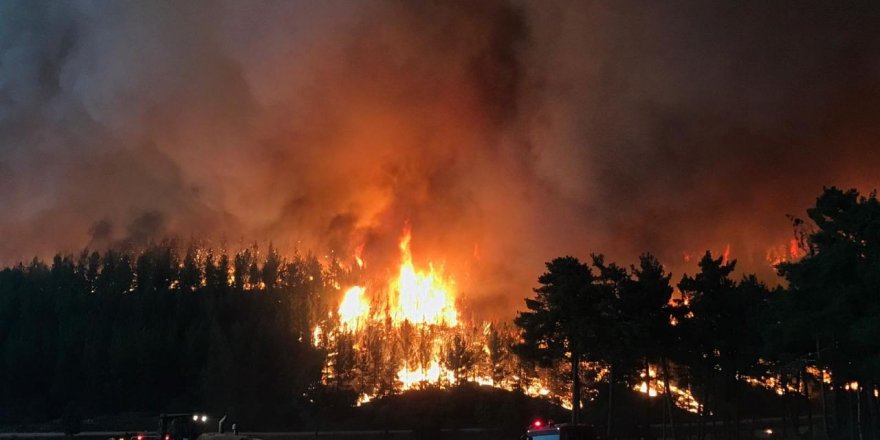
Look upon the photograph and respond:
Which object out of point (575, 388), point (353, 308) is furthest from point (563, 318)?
point (353, 308)

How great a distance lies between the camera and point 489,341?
127812mm

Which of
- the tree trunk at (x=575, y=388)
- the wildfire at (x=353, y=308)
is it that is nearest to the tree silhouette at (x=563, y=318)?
the tree trunk at (x=575, y=388)

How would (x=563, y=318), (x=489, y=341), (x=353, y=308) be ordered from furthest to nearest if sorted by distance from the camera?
(x=353, y=308) → (x=489, y=341) → (x=563, y=318)

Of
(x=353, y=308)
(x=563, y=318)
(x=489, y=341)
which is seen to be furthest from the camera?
(x=353, y=308)

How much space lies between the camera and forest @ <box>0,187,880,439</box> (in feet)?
144

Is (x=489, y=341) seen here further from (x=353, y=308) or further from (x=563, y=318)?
(x=563, y=318)

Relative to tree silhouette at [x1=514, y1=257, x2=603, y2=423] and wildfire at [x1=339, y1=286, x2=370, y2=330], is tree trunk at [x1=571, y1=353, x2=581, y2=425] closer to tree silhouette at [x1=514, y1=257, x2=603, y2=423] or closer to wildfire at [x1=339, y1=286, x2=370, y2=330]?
tree silhouette at [x1=514, y1=257, x2=603, y2=423]

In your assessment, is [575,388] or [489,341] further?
[489,341]

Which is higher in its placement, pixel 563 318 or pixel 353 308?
pixel 353 308

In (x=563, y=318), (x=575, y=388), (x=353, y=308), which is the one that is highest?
(x=353, y=308)

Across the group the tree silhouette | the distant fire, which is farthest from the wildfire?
the tree silhouette

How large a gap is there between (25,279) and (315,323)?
74.6 meters

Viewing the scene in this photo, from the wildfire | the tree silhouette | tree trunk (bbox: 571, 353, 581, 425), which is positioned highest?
the wildfire

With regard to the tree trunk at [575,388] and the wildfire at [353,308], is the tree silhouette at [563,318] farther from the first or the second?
the wildfire at [353,308]
